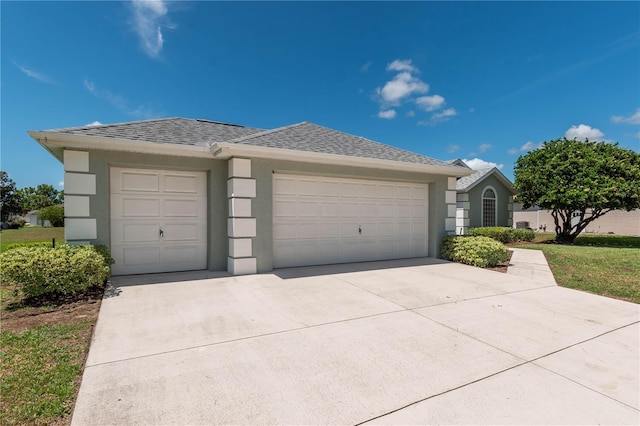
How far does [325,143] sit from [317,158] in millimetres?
1126

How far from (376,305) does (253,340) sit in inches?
90.1

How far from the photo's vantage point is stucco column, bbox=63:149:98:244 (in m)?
6.26

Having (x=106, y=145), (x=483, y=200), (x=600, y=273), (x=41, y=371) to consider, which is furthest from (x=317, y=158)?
(x=483, y=200)

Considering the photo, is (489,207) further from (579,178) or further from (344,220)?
(344,220)

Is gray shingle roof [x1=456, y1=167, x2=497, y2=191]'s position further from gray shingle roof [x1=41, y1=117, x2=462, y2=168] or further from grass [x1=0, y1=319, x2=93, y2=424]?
→ grass [x1=0, y1=319, x2=93, y2=424]

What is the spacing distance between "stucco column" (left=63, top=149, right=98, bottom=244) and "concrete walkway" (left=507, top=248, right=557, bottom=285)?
1021 centimetres

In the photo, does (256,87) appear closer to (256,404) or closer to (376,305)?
(376,305)

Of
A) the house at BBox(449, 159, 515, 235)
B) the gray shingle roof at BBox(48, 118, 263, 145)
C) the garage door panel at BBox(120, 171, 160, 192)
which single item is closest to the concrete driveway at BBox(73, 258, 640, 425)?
the garage door panel at BBox(120, 171, 160, 192)

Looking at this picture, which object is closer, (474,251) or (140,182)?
(140,182)

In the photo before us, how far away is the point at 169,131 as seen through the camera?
7738mm

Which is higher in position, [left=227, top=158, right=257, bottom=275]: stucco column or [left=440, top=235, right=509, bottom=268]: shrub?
[left=227, top=158, right=257, bottom=275]: stucco column

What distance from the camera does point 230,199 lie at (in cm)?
736

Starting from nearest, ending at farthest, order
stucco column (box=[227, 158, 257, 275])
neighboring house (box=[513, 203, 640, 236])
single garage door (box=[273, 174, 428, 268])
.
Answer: stucco column (box=[227, 158, 257, 275])
single garage door (box=[273, 174, 428, 268])
neighboring house (box=[513, 203, 640, 236])

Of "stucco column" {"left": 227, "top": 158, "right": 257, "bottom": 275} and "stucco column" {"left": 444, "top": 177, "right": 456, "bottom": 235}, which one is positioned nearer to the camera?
"stucco column" {"left": 227, "top": 158, "right": 257, "bottom": 275}
